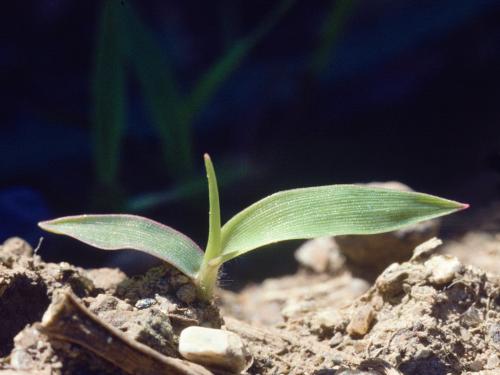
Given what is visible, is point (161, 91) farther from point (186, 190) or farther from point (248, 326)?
point (248, 326)

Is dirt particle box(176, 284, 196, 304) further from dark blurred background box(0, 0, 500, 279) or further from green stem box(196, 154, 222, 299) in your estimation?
dark blurred background box(0, 0, 500, 279)

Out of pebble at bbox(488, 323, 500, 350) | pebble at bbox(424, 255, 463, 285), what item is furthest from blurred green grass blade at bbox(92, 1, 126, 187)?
pebble at bbox(488, 323, 500, 350)

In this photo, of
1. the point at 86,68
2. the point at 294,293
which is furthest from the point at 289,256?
the point at 86,68

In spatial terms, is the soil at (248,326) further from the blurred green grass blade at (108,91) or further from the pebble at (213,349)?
the blurred green grass blade at (108,91)

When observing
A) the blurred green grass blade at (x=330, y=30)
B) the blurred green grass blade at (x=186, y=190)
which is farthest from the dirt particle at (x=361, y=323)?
the blurred green grass blade at (x=330, y=30)

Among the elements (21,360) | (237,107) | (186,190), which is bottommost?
(21,360)

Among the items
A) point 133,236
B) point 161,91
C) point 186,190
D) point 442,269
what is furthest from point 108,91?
point 442,269

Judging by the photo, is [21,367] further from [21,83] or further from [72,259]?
[21,83]
